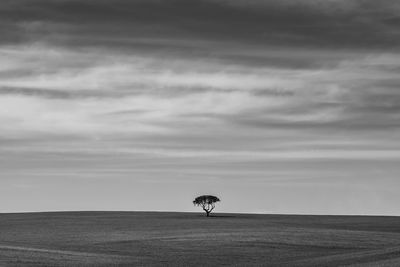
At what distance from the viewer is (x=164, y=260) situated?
1738 inches

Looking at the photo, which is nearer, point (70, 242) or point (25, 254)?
point (25, 254)

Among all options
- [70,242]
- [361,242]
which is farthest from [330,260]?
[70,242]

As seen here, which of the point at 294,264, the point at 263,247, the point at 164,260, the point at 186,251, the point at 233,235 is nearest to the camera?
the point at 294,264

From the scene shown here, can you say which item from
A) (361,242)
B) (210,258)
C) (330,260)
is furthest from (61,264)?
(361,242)

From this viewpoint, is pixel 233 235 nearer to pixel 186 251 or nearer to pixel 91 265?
pixel 186 251

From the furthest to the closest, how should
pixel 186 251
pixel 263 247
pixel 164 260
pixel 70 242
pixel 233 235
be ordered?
1. pixel 233 235
2. pixel 70 242
3. pixel 263 247
4. pixel 186 251
5. pixel 164 260

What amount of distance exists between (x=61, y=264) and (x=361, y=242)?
30.5 meters

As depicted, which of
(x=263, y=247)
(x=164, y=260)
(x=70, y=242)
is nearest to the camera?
(x=164, y=260)

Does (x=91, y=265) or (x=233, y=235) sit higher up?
(x=233, y=235)

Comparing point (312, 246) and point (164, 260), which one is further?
point (312, 246)

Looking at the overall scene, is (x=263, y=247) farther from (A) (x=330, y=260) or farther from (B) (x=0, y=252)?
(B) (x=0, y=252)

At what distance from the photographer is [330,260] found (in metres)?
40.9

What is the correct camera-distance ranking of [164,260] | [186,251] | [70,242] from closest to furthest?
[164,260], [186,251], [70,242]

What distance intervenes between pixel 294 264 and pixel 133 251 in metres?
15.3
